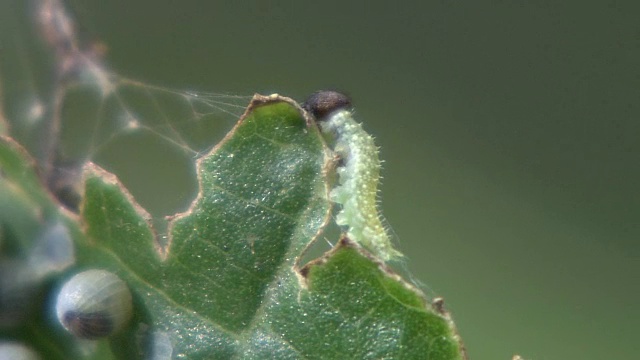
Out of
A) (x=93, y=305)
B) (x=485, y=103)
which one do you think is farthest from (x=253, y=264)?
(x=485, y=103)

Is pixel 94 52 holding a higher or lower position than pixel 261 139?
higher

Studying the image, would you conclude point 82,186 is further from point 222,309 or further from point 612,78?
point 612,78

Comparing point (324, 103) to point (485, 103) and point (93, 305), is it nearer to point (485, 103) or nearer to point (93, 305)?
point (93, 305)

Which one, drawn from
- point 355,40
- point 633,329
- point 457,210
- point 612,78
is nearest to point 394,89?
point 355,40

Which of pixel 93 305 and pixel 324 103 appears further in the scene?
pixel 324 103

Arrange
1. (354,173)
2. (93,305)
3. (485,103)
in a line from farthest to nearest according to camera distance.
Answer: (485,103)
(354,173)
(93,305)

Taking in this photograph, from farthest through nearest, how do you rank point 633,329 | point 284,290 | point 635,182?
point 635,182, point 633,329, point 284,290

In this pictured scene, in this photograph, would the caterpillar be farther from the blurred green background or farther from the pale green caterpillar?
the blurred green background

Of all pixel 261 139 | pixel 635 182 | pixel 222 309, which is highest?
pixel 635 182
